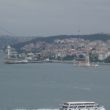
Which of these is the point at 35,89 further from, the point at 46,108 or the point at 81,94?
the point at 46,108

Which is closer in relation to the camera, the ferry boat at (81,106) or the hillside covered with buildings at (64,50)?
the ferry boat at (81,106)

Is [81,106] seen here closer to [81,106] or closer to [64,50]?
[81,106]

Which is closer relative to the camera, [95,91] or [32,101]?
[32,101]

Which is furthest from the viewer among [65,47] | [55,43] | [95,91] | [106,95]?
[55,43]

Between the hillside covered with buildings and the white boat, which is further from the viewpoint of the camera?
the hillside covered with buildings

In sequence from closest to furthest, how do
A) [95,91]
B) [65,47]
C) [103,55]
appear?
[95,91] → [103,55] → [65,47]

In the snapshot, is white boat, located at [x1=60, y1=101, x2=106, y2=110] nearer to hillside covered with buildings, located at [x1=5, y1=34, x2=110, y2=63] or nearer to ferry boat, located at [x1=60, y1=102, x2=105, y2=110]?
ferry boat, located at [x1=60, y1=102, x2=105, y2=110]

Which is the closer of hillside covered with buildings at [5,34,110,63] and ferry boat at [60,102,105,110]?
ferry boat at [60,102,105,110]

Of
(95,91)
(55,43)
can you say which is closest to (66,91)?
(95,91)

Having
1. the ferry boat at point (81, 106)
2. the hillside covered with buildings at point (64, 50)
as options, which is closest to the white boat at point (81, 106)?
the ferry boat at point (81, 106)

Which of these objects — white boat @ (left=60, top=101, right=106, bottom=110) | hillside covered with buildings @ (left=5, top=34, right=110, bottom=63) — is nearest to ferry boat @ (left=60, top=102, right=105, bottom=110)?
white boat @ (left=60, top=101, right=106, bottom=110)

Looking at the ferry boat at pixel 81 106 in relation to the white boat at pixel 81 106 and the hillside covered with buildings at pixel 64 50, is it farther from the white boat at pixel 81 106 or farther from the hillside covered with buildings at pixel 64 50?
the hillside covered with buildings at pixel 64 50
